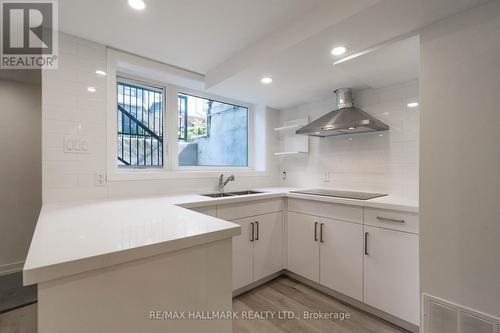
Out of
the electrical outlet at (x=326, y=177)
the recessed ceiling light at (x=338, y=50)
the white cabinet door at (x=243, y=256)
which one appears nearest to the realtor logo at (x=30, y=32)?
the recessed ceiling light at (x=338, y=50)

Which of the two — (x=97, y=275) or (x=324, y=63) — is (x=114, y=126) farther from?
(x=324, y=63)

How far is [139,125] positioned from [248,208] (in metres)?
1.41

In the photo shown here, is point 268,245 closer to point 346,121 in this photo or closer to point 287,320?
point 287,320

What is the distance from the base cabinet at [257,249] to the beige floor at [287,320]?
176 mm

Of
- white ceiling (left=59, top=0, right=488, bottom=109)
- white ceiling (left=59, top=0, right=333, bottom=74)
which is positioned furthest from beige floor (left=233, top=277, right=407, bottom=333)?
white ceiling (left=59, top=0, right=333, bottom=74)

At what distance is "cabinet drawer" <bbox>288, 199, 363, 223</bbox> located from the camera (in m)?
1.88

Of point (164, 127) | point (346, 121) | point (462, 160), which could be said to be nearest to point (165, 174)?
point (164, 127)

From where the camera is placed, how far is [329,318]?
1.78m

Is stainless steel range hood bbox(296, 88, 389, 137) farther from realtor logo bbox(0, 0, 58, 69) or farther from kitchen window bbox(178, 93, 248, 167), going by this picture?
realtor logo bbox(0, 0, 58, 69)

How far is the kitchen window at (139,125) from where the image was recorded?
2.21 m

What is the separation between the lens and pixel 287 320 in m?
1.76

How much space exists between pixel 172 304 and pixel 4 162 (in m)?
2.90

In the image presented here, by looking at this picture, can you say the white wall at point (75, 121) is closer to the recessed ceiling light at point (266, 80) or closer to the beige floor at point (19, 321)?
the beige floor at point (19, 321)

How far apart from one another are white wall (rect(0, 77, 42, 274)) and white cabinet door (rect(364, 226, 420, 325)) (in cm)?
353
